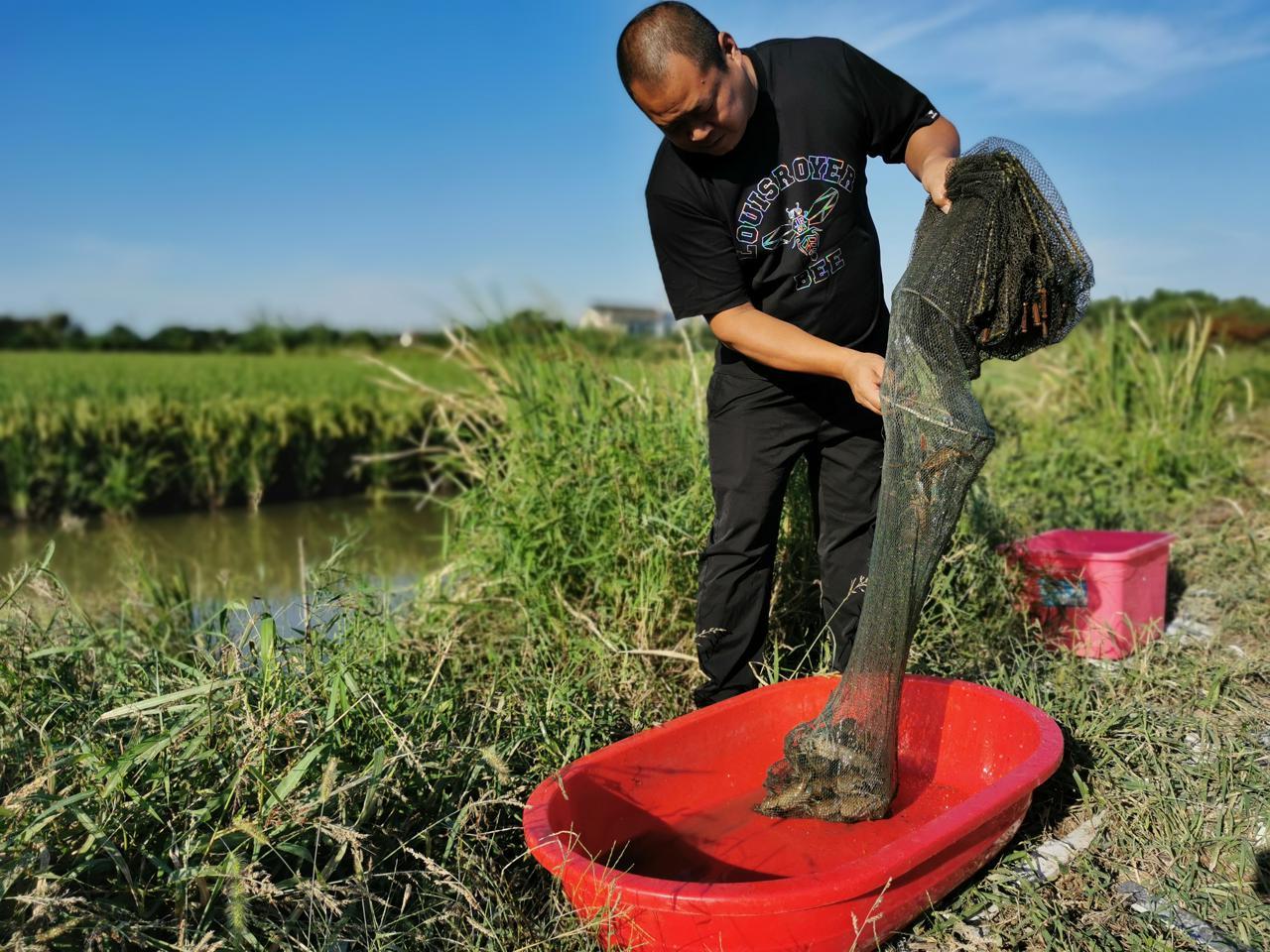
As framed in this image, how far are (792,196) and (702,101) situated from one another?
1.19 ft

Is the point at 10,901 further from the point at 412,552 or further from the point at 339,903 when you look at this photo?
the point at 412,552

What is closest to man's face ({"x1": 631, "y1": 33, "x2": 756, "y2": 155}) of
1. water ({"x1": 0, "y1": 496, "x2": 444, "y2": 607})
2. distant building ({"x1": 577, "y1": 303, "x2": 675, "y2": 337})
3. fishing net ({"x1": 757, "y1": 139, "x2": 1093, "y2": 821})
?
fishing net ({"x1": 757, "y1": 139, "x2": 1093, "y2": 821})

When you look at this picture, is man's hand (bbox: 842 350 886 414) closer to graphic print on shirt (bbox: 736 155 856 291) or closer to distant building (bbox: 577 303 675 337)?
graphic print on shirt (bbox: 736 155 856 291)

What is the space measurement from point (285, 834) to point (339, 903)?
24cm

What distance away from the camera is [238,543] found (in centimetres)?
805

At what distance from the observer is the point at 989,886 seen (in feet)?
7.13

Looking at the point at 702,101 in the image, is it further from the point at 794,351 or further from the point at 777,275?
the point at 794,351

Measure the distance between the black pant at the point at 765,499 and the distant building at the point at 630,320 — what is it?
2397mm

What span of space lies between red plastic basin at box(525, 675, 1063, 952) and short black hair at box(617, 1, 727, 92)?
4.83 feet

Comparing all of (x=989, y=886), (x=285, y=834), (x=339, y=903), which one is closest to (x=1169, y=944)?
(x=989, y=886)

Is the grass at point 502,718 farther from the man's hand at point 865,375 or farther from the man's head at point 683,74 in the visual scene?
the man's head at point 683,74

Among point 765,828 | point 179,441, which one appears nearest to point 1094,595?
point 765,828

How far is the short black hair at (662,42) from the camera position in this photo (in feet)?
7.75

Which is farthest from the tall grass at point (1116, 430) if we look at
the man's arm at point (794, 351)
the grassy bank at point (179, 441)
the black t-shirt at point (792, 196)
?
the grassy bank at point (179, 441)
